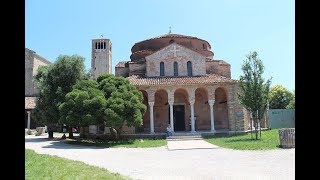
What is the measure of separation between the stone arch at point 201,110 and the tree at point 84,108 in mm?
11124

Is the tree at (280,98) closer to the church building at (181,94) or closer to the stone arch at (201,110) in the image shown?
the church building at (181,94)

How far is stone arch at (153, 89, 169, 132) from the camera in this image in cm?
3122

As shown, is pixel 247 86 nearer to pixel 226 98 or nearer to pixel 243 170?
pixel 226 98

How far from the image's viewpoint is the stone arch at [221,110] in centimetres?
3125

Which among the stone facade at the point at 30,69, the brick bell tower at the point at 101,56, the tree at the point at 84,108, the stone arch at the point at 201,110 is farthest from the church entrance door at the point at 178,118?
the stone facade at the point at 30,69

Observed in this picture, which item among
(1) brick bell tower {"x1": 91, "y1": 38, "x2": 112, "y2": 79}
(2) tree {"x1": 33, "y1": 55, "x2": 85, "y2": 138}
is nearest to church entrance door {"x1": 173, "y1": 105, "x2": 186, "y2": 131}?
(2) tree {"x1": 33, "y1": 55, "x2": 85, "y2": 138}

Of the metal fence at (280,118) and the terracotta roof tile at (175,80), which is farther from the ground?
the terracotta roof tile at (175,80)

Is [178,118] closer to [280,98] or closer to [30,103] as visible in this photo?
[30,103]

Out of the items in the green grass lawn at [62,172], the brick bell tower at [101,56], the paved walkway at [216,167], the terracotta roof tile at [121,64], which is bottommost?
the paved walkway at [216,167]

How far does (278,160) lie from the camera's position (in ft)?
43.9
